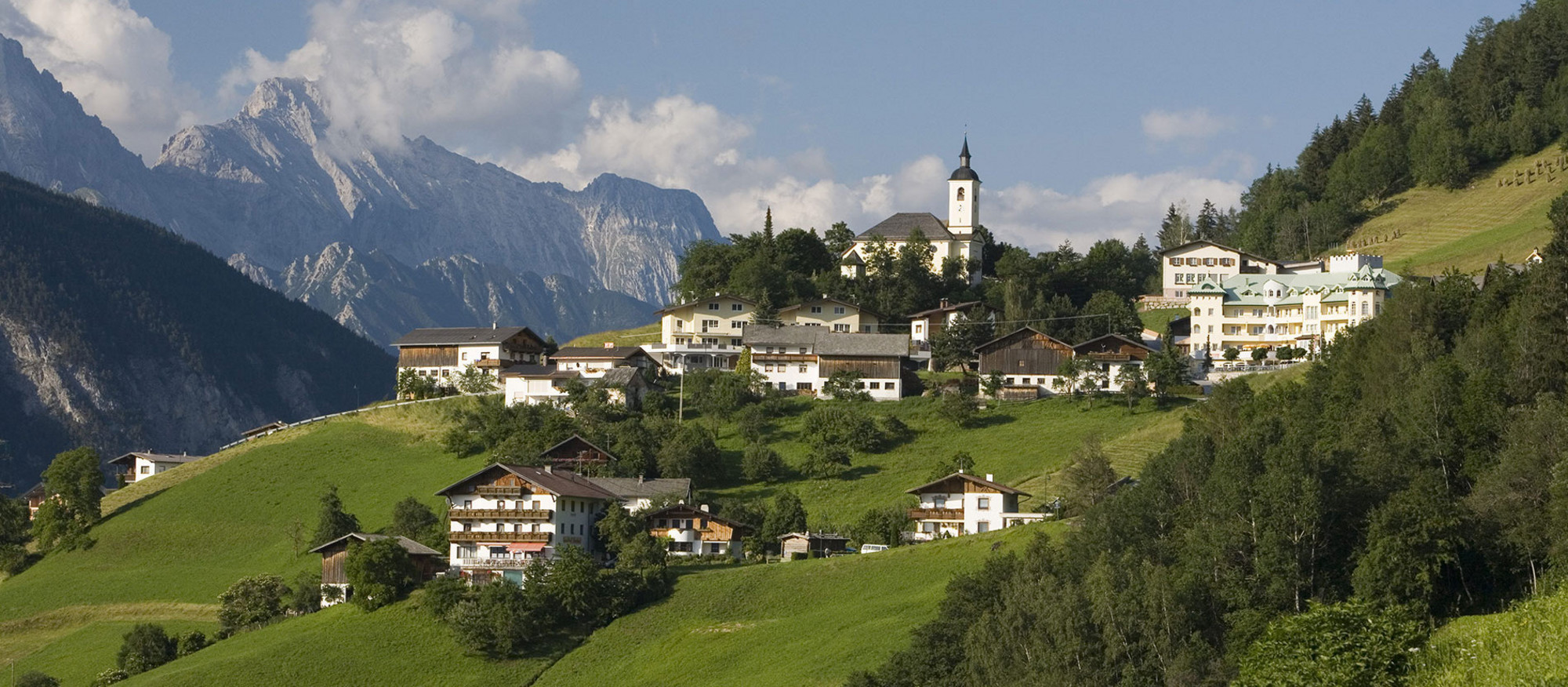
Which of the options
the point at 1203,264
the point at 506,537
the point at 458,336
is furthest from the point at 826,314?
the point at 506,537

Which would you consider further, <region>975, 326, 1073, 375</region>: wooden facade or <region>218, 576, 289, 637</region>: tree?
<region>975, 326, 1073, 375</region>: wooden facade

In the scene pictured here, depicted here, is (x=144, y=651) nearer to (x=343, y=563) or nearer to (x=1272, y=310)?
(x=343, y=563)

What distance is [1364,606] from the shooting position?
45406mm

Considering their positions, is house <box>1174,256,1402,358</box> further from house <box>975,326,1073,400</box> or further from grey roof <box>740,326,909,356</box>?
grey roof <box>740,326,909,356</box>

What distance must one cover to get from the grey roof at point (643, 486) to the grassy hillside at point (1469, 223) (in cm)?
5691

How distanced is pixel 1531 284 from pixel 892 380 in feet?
127

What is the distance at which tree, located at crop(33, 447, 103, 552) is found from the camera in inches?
3506

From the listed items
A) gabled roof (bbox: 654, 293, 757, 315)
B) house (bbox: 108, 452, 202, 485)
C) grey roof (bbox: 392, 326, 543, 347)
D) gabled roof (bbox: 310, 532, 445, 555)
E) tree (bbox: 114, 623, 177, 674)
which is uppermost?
gabled roof (bbox: 654, 293, 757, 315)

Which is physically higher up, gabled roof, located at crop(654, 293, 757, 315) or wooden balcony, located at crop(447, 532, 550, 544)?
gabled roof, located at crop(654, 293, 757, 315)

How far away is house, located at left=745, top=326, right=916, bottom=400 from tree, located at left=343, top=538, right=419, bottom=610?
33.4 metres

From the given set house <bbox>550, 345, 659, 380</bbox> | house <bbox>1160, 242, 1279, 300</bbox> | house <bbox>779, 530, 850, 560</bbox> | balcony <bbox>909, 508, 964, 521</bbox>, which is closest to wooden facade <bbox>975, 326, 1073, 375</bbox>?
house <bbox>550, 345, 659, 380</bbox>

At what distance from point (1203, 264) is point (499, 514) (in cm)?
6287

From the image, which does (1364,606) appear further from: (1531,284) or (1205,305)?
(1205,305)

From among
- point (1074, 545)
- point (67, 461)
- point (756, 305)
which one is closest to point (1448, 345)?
point (1074, 545)
